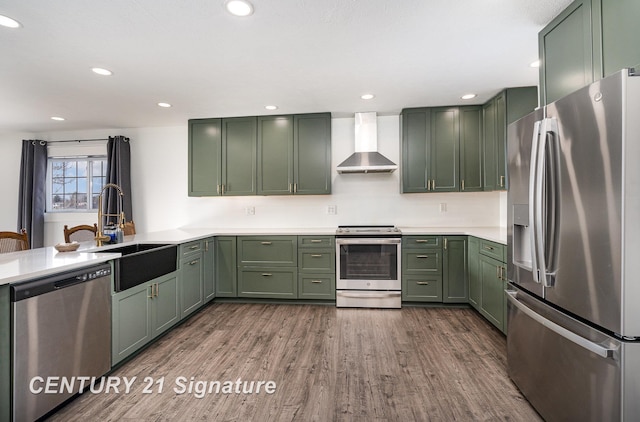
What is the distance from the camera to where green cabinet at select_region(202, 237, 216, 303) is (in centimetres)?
351

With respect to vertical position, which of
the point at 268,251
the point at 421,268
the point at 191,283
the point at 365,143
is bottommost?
the point at 191,283

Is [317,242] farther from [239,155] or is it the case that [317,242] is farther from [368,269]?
[239,155]

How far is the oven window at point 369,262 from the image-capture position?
11.5 ft

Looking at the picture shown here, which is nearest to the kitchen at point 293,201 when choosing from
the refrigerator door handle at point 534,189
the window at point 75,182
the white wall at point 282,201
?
the white wall at point 282,201

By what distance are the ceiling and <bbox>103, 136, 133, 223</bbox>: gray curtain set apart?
2.48ft

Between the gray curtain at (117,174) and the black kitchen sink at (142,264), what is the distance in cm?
189

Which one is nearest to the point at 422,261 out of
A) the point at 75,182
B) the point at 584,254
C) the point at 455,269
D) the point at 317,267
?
the point at 455,269

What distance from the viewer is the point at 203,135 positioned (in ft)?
13.3

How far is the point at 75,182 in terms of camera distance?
468 cm

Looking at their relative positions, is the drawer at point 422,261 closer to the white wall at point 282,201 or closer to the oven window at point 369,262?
the oven window at point 369,262

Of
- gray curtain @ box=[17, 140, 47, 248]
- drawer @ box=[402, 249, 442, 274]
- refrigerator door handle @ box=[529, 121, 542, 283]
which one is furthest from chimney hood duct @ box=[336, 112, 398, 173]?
gray curtain @ box=[17, 140, 47, 248]

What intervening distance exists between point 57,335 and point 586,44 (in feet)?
11.2

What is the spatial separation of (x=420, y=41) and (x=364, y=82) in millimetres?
795

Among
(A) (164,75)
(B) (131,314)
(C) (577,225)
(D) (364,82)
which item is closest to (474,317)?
(C) (577,225)
